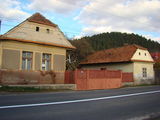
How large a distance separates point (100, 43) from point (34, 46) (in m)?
38.0

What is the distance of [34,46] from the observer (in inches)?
843

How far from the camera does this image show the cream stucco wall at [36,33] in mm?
20812

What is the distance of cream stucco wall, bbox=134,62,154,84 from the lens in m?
28.9

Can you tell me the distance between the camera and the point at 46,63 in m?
22.5

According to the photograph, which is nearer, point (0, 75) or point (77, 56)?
point (0, 75)

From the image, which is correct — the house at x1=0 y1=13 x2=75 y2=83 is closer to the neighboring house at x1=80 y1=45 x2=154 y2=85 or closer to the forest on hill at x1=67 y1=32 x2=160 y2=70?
the neighboring house at x1=80 y1=45 x2=154 y2=85

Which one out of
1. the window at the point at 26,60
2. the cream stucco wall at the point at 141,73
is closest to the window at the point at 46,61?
the window at the point at 26,60

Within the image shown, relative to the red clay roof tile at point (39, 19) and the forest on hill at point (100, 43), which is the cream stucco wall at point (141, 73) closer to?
the forest on hill at point (100, 43)

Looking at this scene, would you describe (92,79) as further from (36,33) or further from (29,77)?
(36,33)

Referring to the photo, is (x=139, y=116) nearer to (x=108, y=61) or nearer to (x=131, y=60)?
(x=131, y=60)

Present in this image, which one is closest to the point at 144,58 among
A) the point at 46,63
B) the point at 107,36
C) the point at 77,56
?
the point at 77,56

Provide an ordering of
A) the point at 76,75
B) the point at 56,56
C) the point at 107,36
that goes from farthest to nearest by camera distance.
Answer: the point at 107,36, the point at 56,56, the point at 76,75

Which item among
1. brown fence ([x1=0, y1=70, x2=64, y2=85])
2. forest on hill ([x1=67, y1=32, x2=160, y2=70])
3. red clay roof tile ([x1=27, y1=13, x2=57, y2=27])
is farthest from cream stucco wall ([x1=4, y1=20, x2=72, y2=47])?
forest on hill ([x1=67, y1=32, x2=160, y2=70])

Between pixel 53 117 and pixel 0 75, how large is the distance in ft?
38.3
